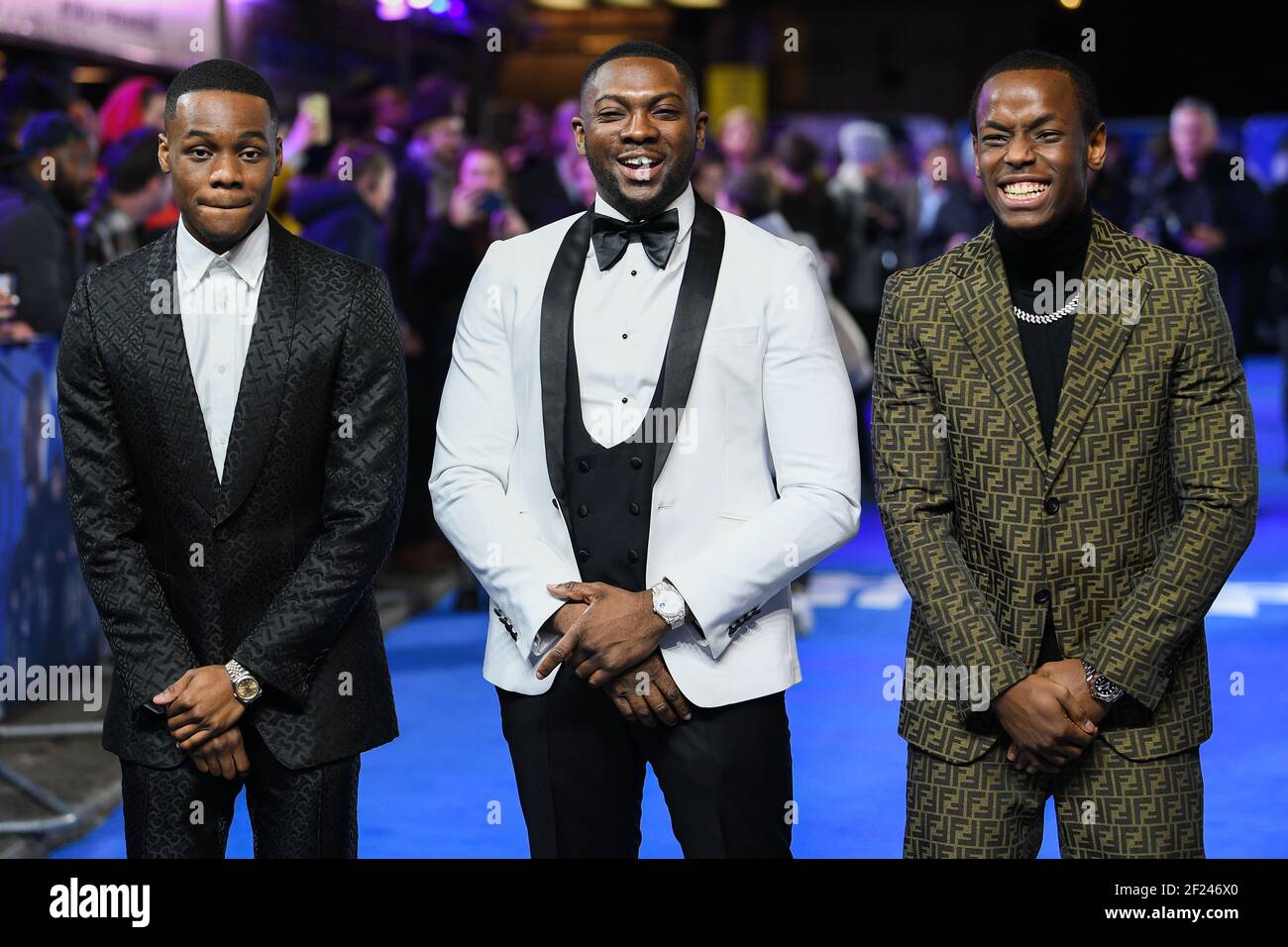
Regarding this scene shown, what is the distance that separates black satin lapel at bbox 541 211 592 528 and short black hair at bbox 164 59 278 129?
55 centimetres

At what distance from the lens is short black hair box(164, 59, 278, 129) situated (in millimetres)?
2875

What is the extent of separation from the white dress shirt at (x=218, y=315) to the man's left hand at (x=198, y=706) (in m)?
0.35

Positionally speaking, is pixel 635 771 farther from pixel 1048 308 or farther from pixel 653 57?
pixel 653 57

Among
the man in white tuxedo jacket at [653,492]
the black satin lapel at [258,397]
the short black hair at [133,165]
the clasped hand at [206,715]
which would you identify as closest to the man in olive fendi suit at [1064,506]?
the man in white tuxedo jacket at [653,492]

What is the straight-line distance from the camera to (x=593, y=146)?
2975mm

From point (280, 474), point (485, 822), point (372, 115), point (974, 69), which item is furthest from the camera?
point (974, 69)

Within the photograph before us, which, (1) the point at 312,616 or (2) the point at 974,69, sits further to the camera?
(2) the point at 974,69

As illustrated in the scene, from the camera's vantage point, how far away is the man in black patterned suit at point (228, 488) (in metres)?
2.88

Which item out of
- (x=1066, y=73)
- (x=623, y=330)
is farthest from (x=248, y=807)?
(x=1066, y=73)

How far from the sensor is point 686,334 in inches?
116

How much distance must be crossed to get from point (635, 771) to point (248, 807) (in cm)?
68

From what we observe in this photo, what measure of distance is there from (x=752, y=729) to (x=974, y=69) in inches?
915
